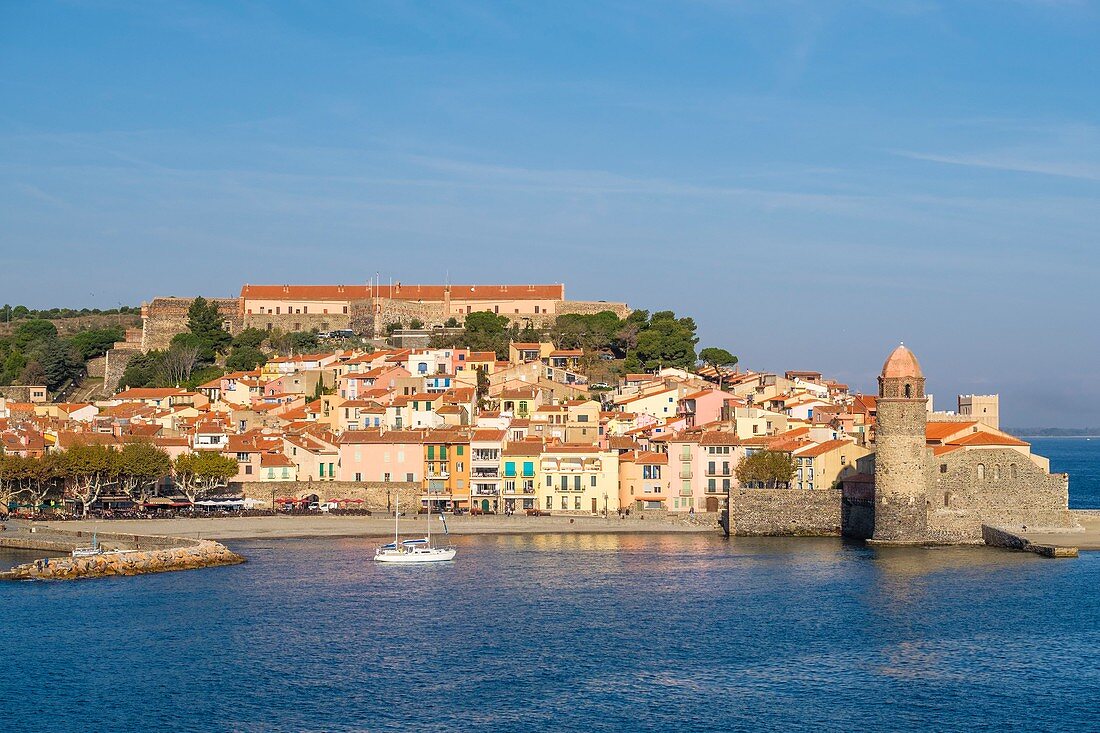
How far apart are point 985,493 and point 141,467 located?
101 feet

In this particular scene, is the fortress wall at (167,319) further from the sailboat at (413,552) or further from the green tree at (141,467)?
the sailboat at (413,552)

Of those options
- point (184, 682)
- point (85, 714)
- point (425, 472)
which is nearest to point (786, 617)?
point (184, 682)

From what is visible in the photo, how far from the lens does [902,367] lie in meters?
48.9

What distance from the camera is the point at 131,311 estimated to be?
385 ft

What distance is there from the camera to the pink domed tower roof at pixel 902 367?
1923 inches

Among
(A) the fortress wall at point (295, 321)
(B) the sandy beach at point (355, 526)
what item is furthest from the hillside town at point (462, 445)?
(A) the fortress wall at point (295, 321)

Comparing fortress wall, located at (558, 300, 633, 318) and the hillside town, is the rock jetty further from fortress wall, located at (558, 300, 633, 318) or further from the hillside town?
fortress wall, located at (558, 300, 633, 318)

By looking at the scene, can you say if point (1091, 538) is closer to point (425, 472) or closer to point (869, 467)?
point (869, 467)

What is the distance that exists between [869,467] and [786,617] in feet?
64.5

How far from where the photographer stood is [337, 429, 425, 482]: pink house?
191 feet

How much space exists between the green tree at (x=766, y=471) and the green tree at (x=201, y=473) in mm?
20070

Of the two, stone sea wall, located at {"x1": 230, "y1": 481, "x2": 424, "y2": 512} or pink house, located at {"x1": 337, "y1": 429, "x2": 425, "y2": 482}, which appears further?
pink house, located at {"x1": 337, "y1": 429, "x2": 425, "y2": 482}

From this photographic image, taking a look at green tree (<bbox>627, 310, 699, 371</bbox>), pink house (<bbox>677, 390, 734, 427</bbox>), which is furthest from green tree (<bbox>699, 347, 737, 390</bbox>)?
pink house (<bbox>677, 390, 734, 427</bbox>)

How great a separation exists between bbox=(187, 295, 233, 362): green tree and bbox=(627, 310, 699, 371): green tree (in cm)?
2742
